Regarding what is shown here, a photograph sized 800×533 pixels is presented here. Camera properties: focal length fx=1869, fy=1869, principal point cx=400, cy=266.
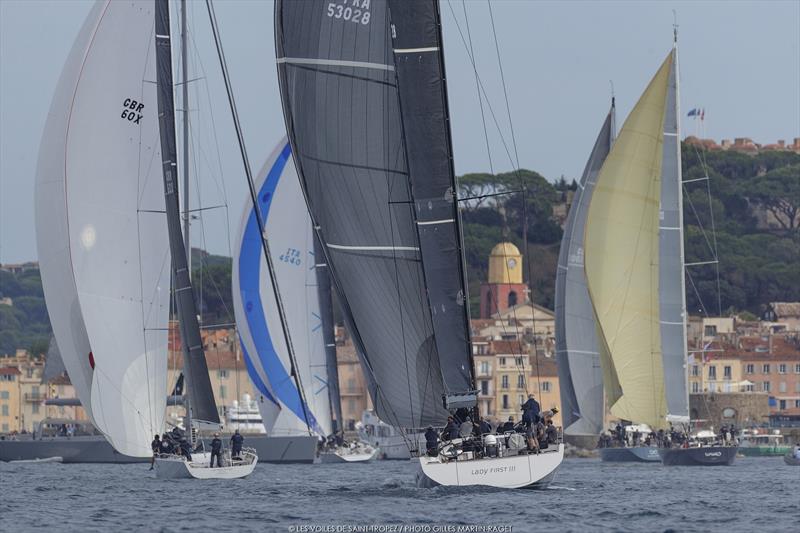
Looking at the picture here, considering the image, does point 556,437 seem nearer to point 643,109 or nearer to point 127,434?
point 127,434

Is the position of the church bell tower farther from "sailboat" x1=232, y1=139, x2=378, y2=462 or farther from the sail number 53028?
the sail number 53028

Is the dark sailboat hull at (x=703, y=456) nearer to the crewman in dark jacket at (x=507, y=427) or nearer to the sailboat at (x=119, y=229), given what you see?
the sailboat at (x=119, y=229)

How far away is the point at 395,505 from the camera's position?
24.7 meters

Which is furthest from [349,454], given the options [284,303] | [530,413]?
[530,413]

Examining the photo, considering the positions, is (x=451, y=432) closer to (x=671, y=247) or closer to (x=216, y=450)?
(x=216, y=450)

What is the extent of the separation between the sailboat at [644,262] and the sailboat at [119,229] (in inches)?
526

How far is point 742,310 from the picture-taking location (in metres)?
124

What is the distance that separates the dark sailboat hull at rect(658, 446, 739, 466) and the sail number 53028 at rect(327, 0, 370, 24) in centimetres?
1965

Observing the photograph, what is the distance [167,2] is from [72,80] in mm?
2544

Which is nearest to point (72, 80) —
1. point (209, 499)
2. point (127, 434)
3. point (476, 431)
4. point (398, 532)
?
point (127, 434)

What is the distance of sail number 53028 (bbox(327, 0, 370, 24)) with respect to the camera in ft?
82.2

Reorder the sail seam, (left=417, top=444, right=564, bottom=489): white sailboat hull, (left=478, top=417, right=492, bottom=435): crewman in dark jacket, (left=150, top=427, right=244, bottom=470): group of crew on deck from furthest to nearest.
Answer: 1. (left=150, top=427, right=244, bottom=470): group of crew on deck
2. the sail seam
3. (left=478, top=417, right=492, bottom=435): crewman in dark jacket
4. (left=417, top=444, right=564, bottom=489): white sailboat hull

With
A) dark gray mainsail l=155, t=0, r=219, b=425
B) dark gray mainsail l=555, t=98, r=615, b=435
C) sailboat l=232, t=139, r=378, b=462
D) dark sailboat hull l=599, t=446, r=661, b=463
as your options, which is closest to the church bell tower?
dark gray mainsail l=555, t=98, r=615, b=435

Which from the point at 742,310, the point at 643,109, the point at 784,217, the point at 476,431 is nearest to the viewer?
the point at 476,431
